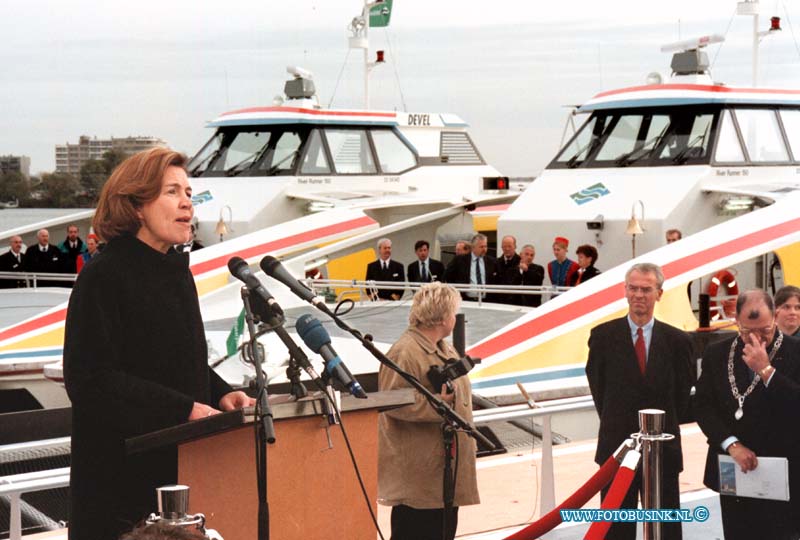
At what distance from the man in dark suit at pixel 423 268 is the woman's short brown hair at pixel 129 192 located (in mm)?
10826

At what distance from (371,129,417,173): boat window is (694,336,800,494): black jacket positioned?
14.6 metres

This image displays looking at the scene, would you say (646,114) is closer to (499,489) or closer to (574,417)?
(574,417)

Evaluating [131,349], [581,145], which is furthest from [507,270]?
[131,349]

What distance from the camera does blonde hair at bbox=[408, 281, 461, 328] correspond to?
4969 millimetres

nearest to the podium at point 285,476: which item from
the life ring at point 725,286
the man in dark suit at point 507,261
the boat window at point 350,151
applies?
the life ring at point 725,286

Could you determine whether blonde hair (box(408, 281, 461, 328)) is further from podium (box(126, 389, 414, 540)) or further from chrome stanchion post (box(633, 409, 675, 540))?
podium (box(126, 389, 414, 540))

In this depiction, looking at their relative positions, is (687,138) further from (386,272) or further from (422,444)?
(422,444)

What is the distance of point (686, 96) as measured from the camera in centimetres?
1395

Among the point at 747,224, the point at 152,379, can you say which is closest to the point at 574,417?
the point at 747,224

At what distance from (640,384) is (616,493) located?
4.79 ft

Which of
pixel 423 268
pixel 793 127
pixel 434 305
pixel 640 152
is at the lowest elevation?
pixel 423 268

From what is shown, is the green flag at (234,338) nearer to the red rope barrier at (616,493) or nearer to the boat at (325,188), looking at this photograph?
the boat at (325,188)

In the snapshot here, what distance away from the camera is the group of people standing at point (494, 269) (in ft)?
40.6

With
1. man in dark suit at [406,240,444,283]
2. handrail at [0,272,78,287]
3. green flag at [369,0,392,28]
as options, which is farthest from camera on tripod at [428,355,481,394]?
green flag at [369,0,392,28]
